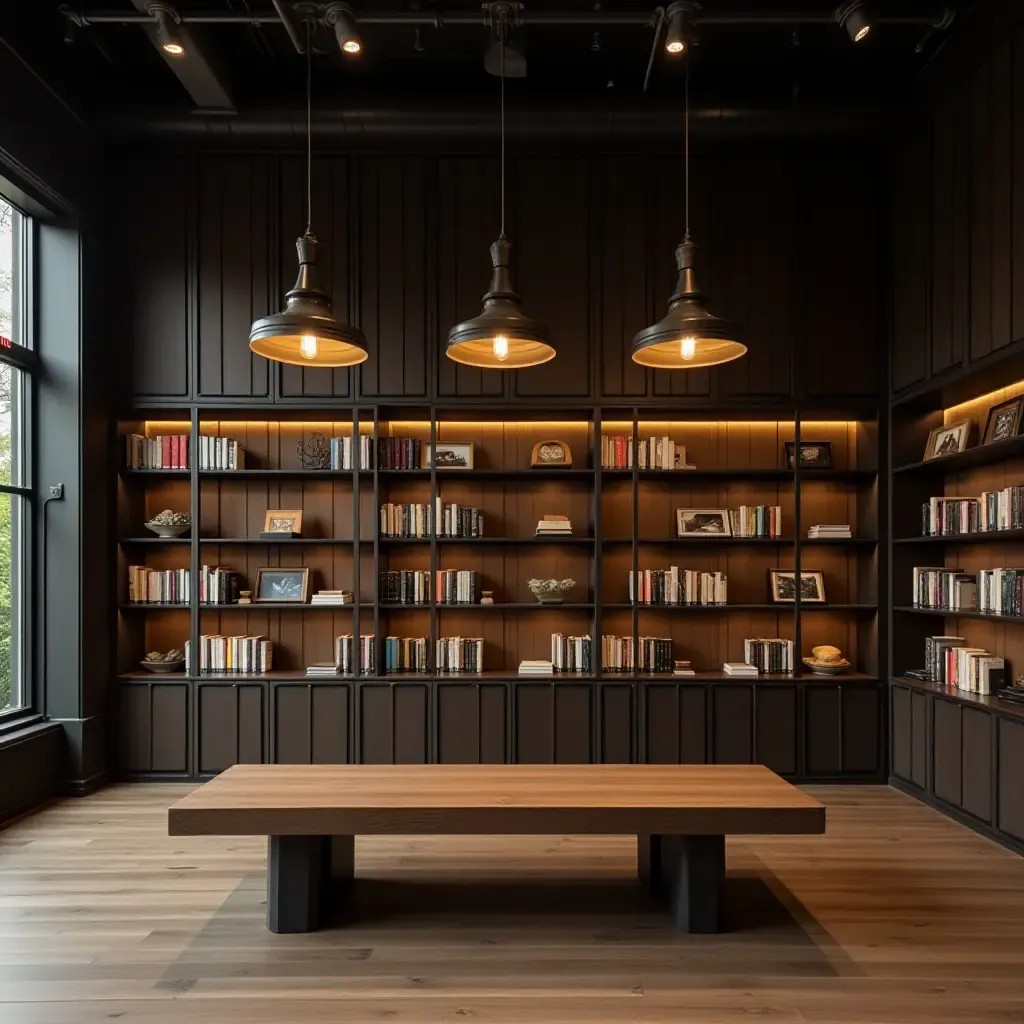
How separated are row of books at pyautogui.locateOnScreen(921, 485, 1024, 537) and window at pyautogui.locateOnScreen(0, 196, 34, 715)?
5855 mm

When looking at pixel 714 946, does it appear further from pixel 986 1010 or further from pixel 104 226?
pixel 104 226

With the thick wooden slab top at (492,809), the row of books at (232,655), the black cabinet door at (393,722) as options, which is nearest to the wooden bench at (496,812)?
the thick wooden slab top at (492,809)

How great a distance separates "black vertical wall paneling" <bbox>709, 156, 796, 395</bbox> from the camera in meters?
5.79

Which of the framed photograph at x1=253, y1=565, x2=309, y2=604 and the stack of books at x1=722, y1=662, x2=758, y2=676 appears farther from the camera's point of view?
the framed photograph at x1=253, y1=565, x2=309, y2=604

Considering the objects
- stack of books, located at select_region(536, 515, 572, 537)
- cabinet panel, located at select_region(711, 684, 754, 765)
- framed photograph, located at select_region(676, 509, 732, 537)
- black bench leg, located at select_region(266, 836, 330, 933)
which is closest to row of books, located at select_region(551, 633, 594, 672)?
A: stack of books, located at select_region(536, 515, 572, 537)

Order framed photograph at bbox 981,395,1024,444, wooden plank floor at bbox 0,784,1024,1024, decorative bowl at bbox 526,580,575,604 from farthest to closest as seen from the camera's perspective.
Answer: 1. decorative bowl at bbox 526,580,575,604
2. framed photograph at bbox 981,395,1024,444
3. wooden plank floor at bbox 0,784,1024,1024

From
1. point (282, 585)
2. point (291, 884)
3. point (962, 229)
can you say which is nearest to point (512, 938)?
point (291, 884)

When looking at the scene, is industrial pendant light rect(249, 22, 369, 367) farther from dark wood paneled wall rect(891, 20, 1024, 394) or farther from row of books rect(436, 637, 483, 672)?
dark wood paneled wall rect(891, 20, 1024, 394)

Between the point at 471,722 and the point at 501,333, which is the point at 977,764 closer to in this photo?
the point at 471,722

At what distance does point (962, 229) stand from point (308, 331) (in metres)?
3.92

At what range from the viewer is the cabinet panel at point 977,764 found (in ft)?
14.7

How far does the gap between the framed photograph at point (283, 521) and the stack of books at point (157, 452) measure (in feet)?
2.20

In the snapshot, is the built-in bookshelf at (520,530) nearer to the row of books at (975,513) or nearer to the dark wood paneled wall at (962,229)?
the row of books at (975,513)

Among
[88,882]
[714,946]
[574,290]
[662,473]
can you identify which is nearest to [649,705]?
[662,473]
